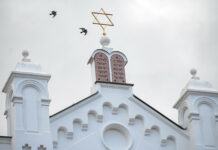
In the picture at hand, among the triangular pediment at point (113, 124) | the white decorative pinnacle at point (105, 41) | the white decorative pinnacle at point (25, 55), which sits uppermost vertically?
the white decorative pinnacle at point (105, 41)

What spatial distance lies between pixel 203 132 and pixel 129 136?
10.6 ft

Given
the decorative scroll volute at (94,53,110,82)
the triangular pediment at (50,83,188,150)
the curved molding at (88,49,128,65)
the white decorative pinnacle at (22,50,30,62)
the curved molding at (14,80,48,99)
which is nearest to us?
the curved molding at (14,80,48,99)

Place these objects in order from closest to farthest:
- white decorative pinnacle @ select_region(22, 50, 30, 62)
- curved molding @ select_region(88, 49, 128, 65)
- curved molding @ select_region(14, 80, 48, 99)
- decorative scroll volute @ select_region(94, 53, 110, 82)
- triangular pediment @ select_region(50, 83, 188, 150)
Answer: curved molding @ select_region(14, 80, 48, 99)
triangular pediment @ select_region(50, 83, 188, 150)
white decorative pinnacle @ select_region(22, 50, 30, 62)
decorative scroll volute @ select_region(94, 53, 110, 82)
curved molding @ select_region(88, 49, 128, 65)

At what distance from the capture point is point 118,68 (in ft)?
113

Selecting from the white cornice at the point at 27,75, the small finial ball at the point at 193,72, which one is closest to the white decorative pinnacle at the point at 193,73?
the small finial ball at the point at 193,72

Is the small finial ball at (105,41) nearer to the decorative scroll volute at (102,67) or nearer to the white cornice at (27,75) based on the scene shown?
the decorative scroll volute at (102,67)

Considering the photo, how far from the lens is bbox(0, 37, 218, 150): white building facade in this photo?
3112 centimetres

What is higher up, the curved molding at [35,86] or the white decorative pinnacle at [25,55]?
the white decorative pinnacle at [25,55]

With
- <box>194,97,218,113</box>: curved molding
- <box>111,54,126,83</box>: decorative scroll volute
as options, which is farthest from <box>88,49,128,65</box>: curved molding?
<box>194,97,218,113</box>: curved molding

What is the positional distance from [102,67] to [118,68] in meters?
0.69

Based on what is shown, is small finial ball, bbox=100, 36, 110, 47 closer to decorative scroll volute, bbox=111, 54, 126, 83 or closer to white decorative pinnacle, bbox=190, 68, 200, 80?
decorative scroll volute, bbox=111, 54, 126, 83

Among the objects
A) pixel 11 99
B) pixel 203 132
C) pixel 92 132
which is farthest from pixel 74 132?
pixel 203 132

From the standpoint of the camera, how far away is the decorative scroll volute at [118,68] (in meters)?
34.1

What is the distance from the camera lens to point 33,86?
3181cm
